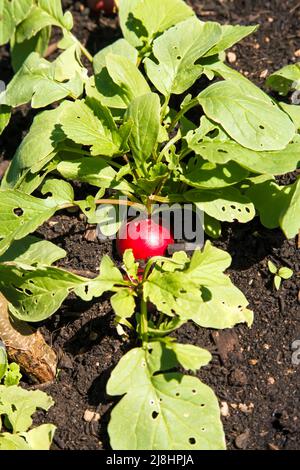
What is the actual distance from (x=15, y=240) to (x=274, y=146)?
117cm

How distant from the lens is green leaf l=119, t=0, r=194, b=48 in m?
3.62

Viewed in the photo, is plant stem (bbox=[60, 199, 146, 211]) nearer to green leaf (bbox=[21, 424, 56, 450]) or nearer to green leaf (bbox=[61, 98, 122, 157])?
green leaf (bbox=[61, 98, 122, 157])

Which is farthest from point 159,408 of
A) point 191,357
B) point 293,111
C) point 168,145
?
point 293,111

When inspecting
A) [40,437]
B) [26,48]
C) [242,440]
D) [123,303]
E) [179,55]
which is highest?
[179,55]

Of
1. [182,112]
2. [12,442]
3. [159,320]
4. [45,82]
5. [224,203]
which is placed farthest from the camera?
[45,82]

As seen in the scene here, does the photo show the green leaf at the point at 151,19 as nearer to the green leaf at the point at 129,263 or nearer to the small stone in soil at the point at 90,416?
the green leaf at the point at 129,263

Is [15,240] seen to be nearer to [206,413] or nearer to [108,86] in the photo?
[108,86]

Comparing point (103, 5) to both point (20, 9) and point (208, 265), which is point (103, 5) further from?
point (208, 265)

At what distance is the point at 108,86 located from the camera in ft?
11.4

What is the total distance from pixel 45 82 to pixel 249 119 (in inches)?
38.6

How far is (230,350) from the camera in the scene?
312 centimetres

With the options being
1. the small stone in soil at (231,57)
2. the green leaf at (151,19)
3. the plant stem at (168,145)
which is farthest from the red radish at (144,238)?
the small stone in soil at (231,57)

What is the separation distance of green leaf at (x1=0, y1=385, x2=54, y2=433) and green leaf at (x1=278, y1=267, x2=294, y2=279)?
107 cm

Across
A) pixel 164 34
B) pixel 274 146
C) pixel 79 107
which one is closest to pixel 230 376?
pixel 274 146
